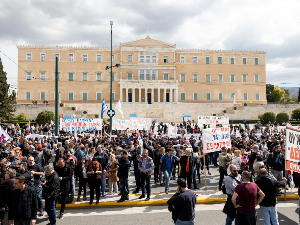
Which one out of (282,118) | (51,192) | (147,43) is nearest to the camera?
(51,192)

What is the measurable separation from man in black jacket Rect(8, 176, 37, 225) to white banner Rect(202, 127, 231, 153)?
620 cm

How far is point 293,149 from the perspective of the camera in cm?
721

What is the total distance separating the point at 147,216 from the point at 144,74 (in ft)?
159

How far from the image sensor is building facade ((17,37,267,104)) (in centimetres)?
5266

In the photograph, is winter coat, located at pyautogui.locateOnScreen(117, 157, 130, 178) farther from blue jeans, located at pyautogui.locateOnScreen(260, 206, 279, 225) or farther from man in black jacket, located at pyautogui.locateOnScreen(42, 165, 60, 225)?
blue jeans, located at pyautogui.locateOnScreen(260, 206, 279, 225)

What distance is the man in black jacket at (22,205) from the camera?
4844 mm

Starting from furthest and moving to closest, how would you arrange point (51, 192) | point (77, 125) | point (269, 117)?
1. point (269, 117)
2. point (77, 125)
3. point (51, 192)

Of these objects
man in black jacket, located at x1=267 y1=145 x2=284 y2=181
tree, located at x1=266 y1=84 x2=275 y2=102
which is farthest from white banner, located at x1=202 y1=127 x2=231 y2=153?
tree, located at x1=266 y1=84 x2=275 y2=102

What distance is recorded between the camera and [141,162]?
27.0ft

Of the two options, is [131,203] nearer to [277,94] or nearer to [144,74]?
[144,74]

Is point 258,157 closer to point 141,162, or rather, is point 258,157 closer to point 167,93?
point 141,162

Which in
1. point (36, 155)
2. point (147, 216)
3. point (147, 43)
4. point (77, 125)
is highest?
point (147, 43)

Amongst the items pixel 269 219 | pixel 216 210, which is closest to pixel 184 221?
pixel 269 219

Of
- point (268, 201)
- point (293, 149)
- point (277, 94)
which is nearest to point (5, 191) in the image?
point (268, 201)
